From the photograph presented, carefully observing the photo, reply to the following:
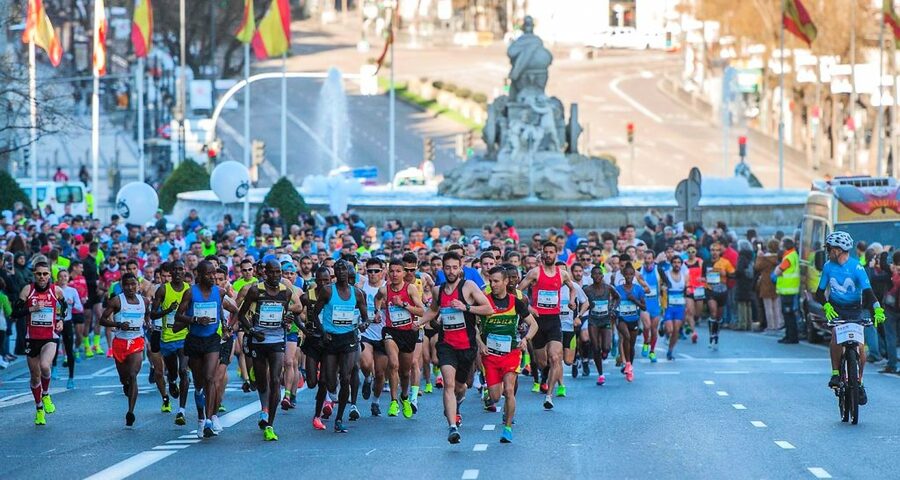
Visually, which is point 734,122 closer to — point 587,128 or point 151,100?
point 587,128

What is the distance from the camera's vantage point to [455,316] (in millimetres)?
16906

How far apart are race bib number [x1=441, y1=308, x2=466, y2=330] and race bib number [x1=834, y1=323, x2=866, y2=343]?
3458 millimetres

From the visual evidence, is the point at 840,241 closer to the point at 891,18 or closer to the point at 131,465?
the point at 131,465

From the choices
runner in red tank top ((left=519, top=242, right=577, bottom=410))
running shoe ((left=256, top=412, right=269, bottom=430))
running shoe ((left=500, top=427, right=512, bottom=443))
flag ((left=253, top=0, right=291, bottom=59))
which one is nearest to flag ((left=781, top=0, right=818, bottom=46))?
flag ((left=253, top=0, right=291, bottom=59))

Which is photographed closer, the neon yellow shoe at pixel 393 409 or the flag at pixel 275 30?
the neon yellow shoe at pixel 393 409

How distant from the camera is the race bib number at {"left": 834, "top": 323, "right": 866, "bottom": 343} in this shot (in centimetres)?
1777

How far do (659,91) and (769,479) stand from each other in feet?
314

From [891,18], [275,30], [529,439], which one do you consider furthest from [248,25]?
[529,439]

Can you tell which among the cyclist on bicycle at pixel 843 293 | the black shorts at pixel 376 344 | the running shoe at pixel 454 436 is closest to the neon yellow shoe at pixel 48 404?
the black shorts at pixel 376 344

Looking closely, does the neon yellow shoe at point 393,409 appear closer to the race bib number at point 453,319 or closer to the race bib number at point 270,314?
the race bib number at point 270,314

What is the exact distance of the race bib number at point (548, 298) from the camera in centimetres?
2027

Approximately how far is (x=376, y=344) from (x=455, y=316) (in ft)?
8.60

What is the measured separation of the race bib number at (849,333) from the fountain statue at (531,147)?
29.9 metres

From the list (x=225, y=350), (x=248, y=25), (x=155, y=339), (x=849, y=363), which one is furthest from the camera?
(x=248, y=25)
